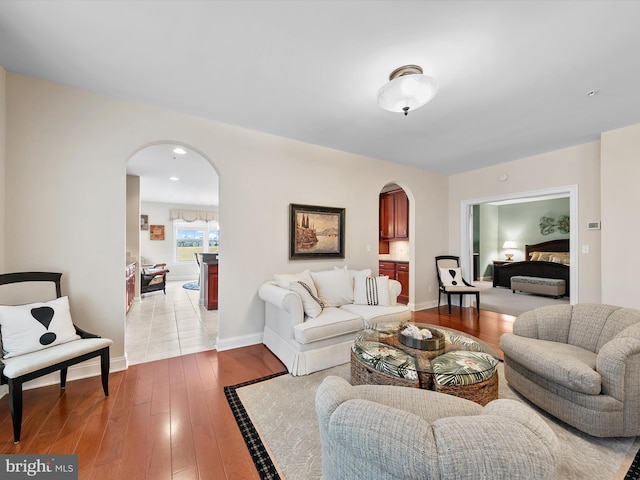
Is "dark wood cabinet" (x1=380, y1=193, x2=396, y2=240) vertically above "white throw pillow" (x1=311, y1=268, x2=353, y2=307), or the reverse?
"dark wood cabinet" (x1=380, y1=193, x2=396, y2=240)

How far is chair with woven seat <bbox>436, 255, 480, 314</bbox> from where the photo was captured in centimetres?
479

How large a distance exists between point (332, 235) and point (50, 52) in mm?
3260

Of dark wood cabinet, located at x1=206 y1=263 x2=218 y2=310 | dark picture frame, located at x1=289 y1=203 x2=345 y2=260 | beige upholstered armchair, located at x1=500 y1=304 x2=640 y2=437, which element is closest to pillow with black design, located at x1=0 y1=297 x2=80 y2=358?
dark picture frame, located at x1=289 y1=203 x2=345 y2=260

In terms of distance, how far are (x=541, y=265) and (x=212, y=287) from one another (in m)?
7.69

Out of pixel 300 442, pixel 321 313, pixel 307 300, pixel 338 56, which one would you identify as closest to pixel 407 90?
pixel 338 56

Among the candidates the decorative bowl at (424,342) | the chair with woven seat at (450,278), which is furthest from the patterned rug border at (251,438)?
the chair with woven seat at (450,278)

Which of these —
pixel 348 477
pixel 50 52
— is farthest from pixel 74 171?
pixel 348 477

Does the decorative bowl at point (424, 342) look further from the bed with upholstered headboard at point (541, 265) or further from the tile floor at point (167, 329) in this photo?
the bed with upholstered headboard at point (541, 265)

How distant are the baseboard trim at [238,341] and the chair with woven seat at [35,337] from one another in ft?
3.63

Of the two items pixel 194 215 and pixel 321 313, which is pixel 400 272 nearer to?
pixel 321 313

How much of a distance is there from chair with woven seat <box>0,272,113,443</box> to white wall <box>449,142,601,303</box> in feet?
18.4

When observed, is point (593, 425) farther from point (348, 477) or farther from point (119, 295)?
point (119, 295)

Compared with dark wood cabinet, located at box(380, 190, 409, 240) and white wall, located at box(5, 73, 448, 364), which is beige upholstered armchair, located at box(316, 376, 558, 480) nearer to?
white wall, located at box(5, 73, 448, 364)

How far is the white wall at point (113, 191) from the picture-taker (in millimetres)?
2309
